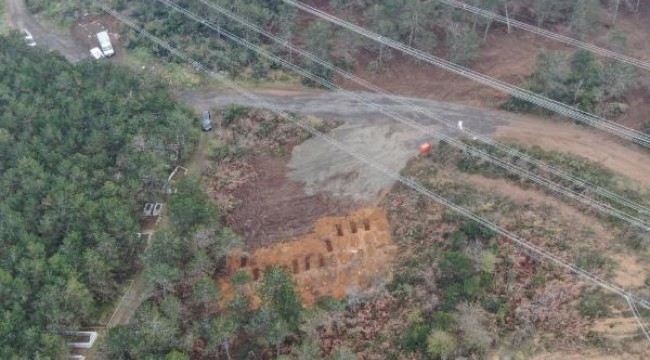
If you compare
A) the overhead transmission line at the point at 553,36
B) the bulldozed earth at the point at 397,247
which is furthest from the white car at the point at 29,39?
the overhead transmission line at the point at 553,36

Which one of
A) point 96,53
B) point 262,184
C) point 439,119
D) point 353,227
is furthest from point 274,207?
point 96,53

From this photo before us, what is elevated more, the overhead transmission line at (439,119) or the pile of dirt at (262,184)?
the overhead transmission line at (439,119)

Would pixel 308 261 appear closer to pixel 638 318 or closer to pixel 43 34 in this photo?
pixel 638 318

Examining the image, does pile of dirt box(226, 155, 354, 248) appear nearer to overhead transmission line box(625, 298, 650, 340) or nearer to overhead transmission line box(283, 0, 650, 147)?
overhead transmission line box(283, 0, 650, 147)

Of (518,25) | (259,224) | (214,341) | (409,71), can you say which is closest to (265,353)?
(214,341)

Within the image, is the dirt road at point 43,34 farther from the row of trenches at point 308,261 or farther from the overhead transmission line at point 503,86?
the row of trenches at point 308,261
